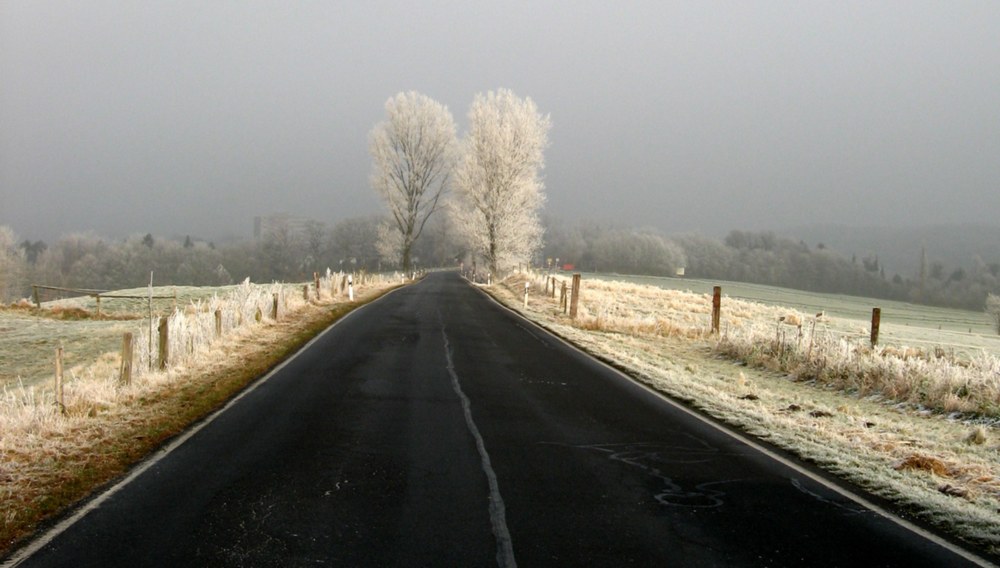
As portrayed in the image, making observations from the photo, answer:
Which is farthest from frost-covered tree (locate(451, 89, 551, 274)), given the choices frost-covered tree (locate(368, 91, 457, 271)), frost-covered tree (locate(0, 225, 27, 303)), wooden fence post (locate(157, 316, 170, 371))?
wooden fence post (locate(157, 316, 170, 371))

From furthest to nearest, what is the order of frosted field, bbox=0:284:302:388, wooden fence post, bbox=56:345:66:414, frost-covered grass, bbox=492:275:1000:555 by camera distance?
frosted field, bbox=0:284:302:388, wooden fence post, bbox=56:345:66:414, frost-covered grass, bbox=492:275:1000:555

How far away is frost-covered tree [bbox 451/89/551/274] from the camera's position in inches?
1977

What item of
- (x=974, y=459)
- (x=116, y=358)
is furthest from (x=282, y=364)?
(x=974, y=459)

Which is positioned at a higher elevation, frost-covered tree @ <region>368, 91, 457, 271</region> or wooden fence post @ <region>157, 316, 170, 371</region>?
frost-covered tree @ <region>368, 91, 457, 271</region>

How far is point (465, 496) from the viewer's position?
5.67 metres

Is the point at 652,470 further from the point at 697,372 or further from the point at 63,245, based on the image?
the point at 63,245

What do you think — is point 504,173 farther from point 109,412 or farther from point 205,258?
point 205,258

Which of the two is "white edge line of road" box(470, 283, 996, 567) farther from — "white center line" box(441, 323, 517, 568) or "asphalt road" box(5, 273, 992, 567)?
"white center line" box(441, 323, 517, 568)

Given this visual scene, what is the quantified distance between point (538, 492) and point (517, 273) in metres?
46.6

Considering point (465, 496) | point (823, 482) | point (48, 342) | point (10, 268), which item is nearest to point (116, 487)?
point (465, 496)

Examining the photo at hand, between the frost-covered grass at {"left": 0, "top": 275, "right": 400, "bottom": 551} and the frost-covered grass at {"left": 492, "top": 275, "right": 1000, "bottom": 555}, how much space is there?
750 cm

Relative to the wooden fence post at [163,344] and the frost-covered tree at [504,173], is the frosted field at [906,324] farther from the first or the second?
the wooden fence post at [163,344]

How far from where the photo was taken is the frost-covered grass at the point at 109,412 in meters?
→ 5.82

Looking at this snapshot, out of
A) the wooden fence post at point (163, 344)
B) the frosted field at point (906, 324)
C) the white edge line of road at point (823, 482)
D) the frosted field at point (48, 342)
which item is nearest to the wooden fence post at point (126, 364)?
the wooden fence post at point (163, 344)
